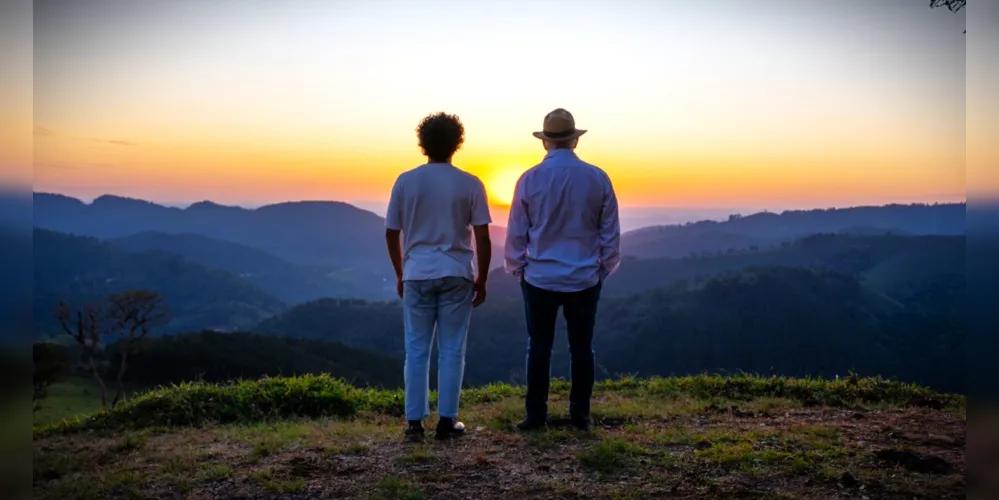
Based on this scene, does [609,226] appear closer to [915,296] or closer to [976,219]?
[976,219]

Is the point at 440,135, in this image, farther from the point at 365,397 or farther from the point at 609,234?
the point at 365,397

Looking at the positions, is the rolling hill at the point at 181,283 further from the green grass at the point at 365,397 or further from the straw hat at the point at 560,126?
the straw hat at the point at 560,126

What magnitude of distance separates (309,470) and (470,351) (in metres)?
51.4

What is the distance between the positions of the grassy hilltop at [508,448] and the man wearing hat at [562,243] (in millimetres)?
739

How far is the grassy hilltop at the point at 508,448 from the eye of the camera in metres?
4.33

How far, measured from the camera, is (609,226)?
5504mm

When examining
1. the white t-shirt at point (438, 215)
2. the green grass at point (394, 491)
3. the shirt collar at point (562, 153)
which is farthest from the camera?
the shirt collar at point (562, 153)

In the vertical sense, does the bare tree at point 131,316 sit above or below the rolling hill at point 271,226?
below

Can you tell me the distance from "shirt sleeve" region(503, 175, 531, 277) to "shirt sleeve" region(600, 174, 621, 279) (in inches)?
22.9

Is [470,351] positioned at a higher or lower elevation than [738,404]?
lower

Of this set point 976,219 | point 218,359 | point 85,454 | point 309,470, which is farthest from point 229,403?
point 218,359

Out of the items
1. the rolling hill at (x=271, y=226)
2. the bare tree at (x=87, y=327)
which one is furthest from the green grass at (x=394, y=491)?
the rolling hill at (x=271, y=226)

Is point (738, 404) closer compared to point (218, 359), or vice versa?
point (738, 404)

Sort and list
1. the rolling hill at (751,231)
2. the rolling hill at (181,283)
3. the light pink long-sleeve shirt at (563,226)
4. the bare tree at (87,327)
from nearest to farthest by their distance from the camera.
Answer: the light pink long-sleeve shirt at (563,226)
the bare tree at (87,327)
the rolling hill at (181,283)
the rolling hill at (751,231)
